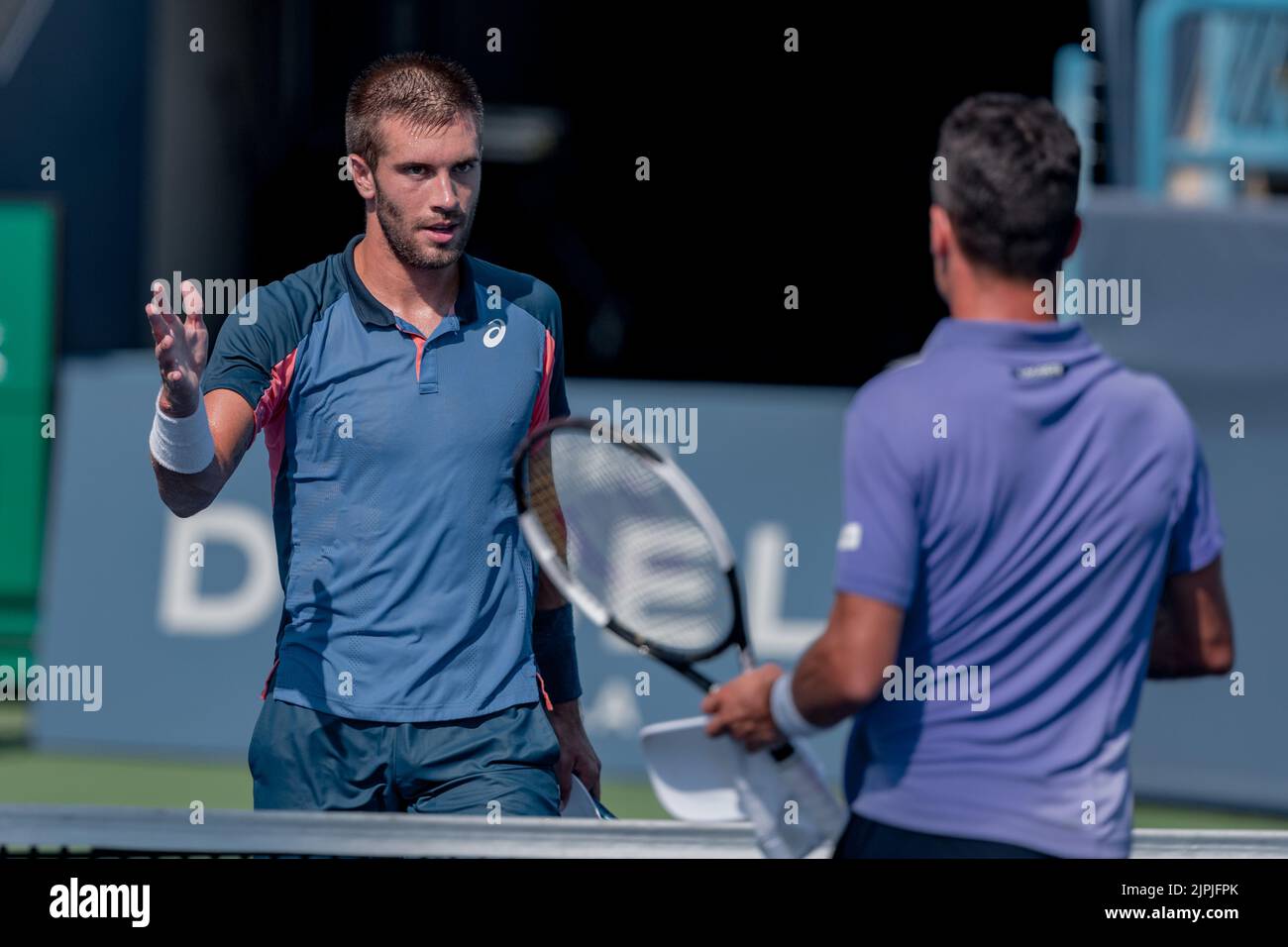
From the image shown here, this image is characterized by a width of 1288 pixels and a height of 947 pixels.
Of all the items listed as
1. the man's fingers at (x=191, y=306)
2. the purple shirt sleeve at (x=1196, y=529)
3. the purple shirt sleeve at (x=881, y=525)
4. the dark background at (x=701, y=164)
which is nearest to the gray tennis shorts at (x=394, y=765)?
the man's fingers at (x=191, y=306)

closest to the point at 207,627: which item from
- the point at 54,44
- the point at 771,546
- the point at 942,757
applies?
the point at 771,546

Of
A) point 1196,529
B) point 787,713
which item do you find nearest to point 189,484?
point 787,713

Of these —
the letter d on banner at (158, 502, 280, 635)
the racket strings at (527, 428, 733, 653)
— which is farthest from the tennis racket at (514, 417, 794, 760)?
the letter d on banner at (158, 502, 280, 635)

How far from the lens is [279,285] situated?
3.47 m

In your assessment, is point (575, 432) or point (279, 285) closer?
point (575, 432)

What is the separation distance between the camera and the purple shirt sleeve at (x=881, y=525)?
7.80ft

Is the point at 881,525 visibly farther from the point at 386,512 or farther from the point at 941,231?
the point at 386,512

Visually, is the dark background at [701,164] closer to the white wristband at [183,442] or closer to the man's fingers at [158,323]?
the white wristband at [183,442]

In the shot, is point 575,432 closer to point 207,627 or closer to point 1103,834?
point 1103,834

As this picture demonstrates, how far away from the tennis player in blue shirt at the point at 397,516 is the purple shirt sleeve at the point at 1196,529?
1267 mm

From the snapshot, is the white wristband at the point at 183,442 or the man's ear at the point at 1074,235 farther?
the white wristband at the point at 183,442

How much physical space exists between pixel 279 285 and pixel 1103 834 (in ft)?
6.10

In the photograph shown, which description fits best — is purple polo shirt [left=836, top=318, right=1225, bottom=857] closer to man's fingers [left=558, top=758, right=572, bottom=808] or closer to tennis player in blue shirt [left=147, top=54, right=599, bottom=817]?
tennis player in blue shirt [left=147, top=54, right=599, bottom=817]

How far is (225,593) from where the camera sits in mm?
7223
